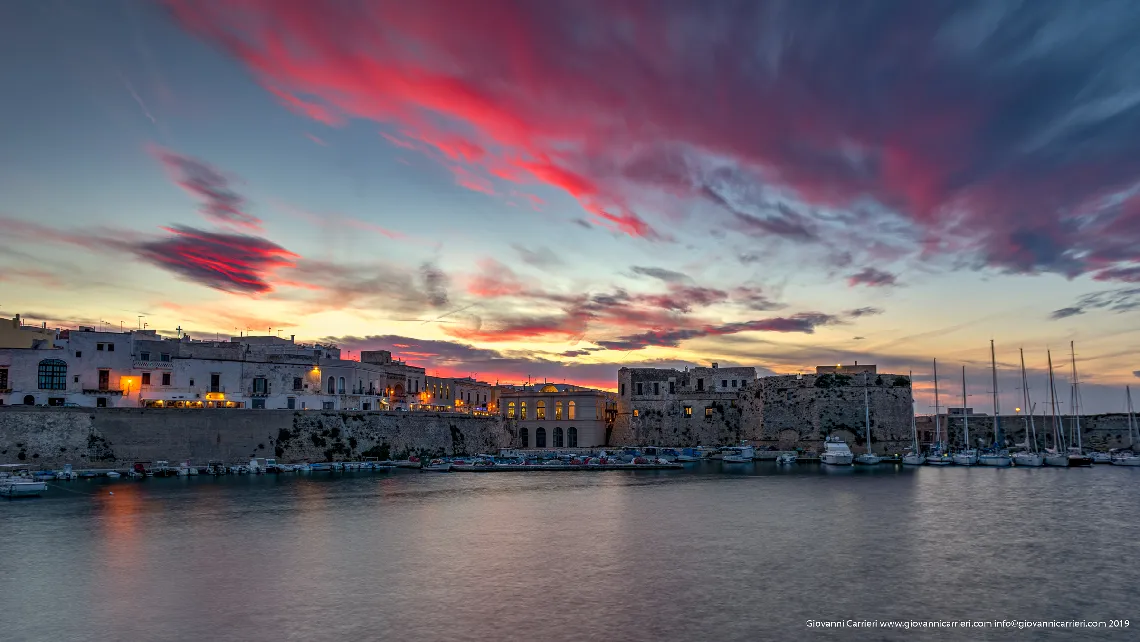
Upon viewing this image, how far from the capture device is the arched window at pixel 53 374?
54250 millimetres

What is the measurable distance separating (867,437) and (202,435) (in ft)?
193

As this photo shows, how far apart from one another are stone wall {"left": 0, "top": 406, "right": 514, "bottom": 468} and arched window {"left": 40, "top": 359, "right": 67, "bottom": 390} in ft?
17.1

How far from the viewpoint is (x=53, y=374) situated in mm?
54781

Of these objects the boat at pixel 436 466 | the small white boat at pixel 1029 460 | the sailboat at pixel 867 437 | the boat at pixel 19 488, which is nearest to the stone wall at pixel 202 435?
the boat at pixel 436 466

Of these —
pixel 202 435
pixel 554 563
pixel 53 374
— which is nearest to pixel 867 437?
pixel 554 563

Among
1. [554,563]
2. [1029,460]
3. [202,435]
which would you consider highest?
[202,435]

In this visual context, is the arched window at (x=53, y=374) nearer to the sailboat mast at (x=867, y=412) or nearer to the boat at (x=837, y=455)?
the boat at (x=837, y=455)

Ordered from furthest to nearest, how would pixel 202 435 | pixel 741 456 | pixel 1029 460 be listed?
pixel 741 456 → pixel 1029 460 → pixel 202 435

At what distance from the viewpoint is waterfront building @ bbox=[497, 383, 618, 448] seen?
86.0 metres

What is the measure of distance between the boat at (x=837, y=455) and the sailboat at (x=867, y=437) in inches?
37.7

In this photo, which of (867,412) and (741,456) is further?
(741,456)

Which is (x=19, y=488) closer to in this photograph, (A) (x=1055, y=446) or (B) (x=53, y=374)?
(B) (x=53, y=374)

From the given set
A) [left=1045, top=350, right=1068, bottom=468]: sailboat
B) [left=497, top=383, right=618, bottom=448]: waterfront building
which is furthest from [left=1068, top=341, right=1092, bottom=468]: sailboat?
[left=497, top=383, right=618, bottom=448]: waterfront building

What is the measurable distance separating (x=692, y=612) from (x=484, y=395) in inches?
3219
